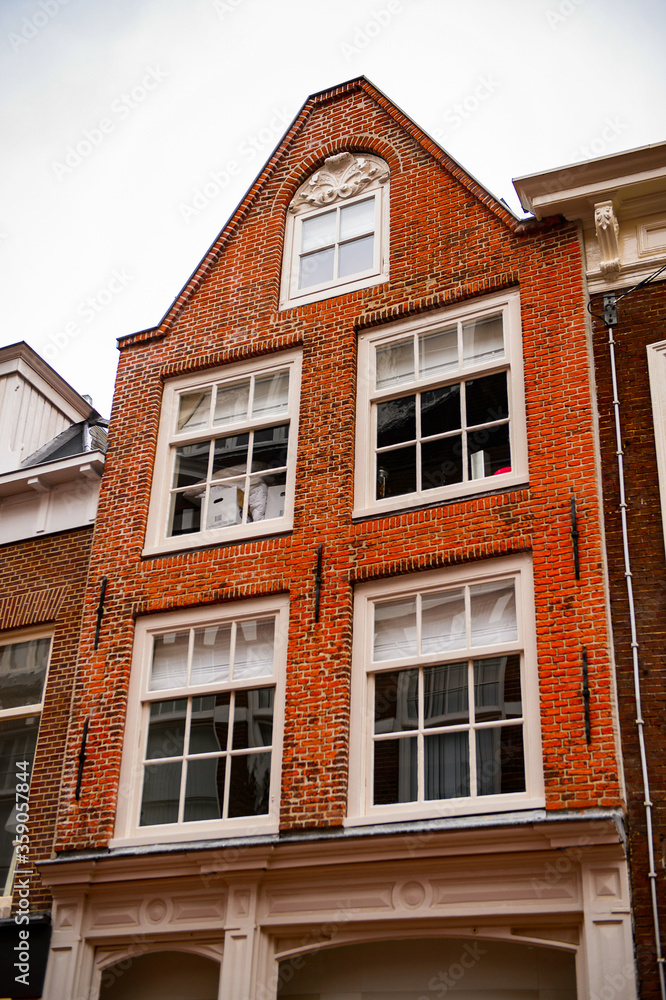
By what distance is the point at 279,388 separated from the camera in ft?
43.7

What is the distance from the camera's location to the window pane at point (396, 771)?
10.4m

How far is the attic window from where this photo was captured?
1357 cm

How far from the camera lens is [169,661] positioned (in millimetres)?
12312

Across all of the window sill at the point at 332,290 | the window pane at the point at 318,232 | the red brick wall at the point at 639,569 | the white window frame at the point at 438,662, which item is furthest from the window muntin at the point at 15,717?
the red brick wall at the point at 639,569

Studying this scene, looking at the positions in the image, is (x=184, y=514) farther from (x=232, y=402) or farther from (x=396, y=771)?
(x=396, y=771)

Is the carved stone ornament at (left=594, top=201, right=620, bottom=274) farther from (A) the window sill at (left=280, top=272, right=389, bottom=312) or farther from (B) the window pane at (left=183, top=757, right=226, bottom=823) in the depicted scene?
(B) the window pane at (left=183, top=757, right=226, bottom=823)

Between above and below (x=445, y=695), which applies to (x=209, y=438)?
above

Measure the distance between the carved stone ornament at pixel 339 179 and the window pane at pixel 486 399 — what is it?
12.0 ft

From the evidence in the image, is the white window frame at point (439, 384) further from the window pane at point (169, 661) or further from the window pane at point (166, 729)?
the window pane at point (166, 729)

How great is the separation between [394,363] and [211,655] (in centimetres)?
400

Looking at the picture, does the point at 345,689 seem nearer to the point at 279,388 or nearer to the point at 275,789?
the point at 275,789

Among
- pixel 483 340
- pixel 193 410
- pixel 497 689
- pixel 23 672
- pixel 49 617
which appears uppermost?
pixel 193 410

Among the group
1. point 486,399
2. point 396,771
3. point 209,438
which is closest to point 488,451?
point 486,399

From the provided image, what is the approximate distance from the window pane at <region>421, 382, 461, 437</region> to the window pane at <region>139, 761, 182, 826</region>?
4.61 m
